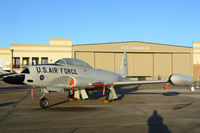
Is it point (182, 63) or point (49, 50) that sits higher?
point (49, 50)

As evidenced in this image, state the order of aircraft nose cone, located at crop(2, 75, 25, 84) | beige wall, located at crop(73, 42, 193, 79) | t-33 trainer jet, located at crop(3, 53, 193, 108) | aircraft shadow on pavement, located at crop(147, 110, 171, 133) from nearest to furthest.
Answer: aircraft shadow on pavement, located at crop(147, 110, 171, 133) < aircraft nose cone, located at crop(2, 75, 25, 84) < t-33 trainer jet, located at crop(3, 53, 193, 108) < beige wall, located at crop(73, 42, 193, 79)

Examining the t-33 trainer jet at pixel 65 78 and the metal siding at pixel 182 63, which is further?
the metal siding at pixel 182 63

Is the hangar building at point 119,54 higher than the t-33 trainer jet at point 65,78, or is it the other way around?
the hangar building at point 119,54

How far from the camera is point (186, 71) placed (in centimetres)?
5650

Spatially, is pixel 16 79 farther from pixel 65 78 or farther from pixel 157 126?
pixel 157 126

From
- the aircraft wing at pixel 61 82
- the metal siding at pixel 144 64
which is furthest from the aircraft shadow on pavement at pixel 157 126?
the metal siding at pixel 144 64

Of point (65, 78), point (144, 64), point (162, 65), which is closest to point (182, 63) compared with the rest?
point (162, 65)

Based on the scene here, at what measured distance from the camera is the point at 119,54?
54062 mm

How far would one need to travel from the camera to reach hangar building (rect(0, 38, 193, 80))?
5238 centimetres

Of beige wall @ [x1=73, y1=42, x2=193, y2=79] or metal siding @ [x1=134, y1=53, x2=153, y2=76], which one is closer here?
beige wall @ [x1=73, y1=42, x2=193, y2=79]

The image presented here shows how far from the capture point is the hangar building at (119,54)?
172 ft

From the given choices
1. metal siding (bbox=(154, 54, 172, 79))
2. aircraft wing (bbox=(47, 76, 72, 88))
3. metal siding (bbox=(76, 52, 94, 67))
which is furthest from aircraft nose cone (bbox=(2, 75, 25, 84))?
metal siding (bbox=(154, 54, 172, 79))

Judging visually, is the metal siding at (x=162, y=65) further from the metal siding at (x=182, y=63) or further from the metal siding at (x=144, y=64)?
the metal siding at (x=182, y=63)

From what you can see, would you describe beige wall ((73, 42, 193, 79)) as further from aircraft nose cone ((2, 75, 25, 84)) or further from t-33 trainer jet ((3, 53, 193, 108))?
aircraft nose cone ((2, 75, 25, 84))
